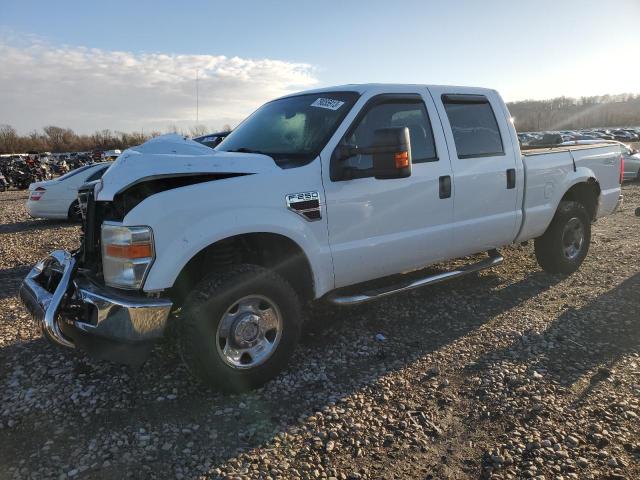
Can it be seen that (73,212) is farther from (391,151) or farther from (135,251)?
(391,151)

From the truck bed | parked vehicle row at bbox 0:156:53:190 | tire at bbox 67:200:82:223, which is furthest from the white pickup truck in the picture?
parked vehicle row at bbox 0:156:53:190

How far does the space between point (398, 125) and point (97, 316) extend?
8.81 feet

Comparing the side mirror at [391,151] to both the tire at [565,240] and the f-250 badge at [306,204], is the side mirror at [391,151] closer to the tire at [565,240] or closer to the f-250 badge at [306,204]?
the f-250 badge at [306,204]

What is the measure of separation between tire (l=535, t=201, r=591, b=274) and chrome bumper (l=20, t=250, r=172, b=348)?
174 inches

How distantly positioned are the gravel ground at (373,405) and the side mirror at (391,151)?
146 centimetres

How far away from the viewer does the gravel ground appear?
2629 millimetres

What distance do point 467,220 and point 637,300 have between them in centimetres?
206

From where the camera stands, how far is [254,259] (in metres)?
3.66

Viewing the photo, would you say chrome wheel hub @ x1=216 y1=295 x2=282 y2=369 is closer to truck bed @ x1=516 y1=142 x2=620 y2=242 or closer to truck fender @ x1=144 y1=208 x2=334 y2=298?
truck fender @ x1=144 y1=208 x2=334 y2=298

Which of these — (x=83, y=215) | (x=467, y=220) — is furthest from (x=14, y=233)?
(x=467, y=220)

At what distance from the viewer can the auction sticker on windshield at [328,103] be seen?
3865 mm

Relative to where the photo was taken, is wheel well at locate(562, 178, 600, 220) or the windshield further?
wheel well at locate(562, 178, 600, 220)

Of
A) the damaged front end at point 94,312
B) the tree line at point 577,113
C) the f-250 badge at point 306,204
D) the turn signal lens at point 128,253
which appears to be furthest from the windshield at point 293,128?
the tree line at point 577,113

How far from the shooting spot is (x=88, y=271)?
3344 mm
